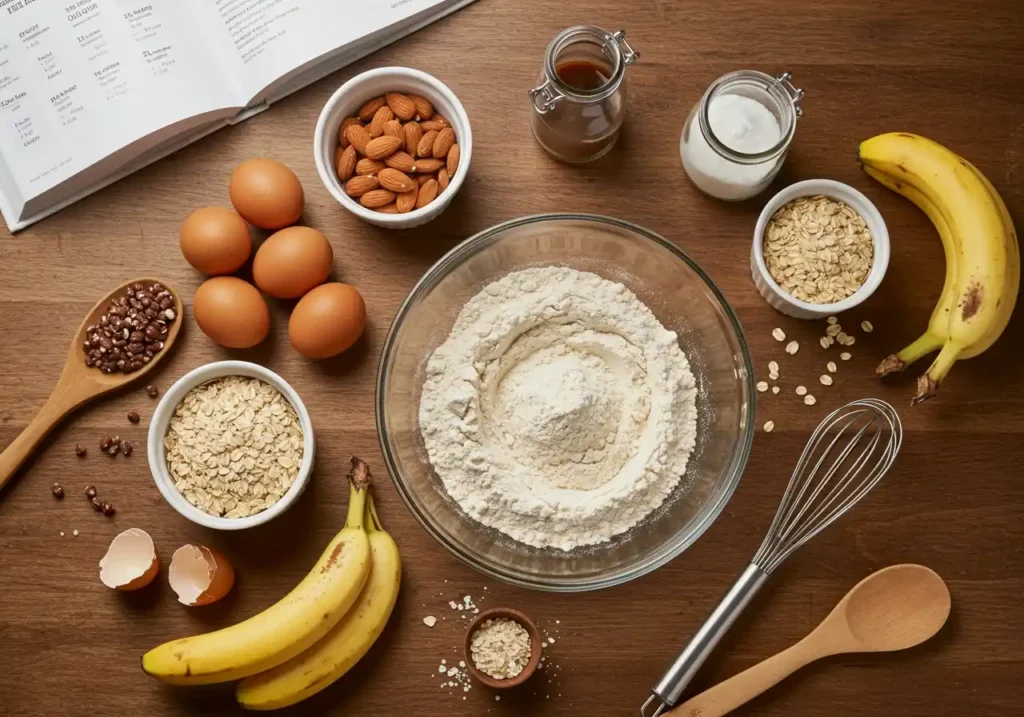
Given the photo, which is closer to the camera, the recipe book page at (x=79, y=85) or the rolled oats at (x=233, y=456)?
the rolled oats at (x=233, y=456)

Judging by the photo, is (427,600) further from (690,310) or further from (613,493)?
(690,310)

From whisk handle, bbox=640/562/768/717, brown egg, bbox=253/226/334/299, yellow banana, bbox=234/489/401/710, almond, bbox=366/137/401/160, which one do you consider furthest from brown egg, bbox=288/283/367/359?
whisk handle, bbox=640/562/768/717

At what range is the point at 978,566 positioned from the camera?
1467 millimetres

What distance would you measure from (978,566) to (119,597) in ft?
4.93

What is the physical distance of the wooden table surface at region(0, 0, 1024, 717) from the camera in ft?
4.68

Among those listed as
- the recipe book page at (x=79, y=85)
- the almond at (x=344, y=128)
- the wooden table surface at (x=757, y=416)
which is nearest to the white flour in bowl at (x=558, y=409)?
the wooden table surface at (x=757, y=416)

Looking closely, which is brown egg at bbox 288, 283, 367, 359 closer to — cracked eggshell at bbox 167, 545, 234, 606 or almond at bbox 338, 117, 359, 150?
almond at bbox 338, 117, 359, 150

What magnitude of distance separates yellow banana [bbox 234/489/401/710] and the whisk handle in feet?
1.55

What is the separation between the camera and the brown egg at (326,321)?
1348mm

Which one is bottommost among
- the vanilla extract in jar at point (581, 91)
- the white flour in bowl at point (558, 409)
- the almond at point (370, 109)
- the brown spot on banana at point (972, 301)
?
the white flour in bowl at point (558, 409)

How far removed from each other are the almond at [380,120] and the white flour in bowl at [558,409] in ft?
1.08

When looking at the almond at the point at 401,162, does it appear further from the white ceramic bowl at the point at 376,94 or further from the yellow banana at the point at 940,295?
the yellow banana at the point at 940,295

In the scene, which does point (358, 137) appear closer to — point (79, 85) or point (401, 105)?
point (401, 105)

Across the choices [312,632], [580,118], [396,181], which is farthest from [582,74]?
[312,632]
